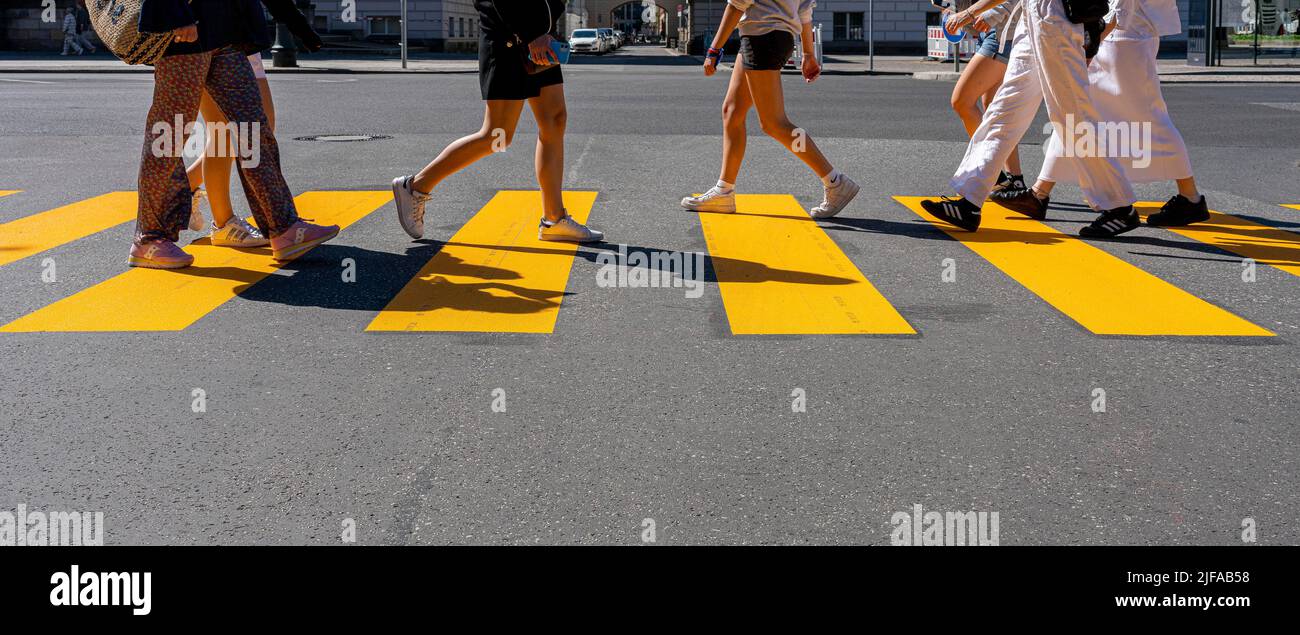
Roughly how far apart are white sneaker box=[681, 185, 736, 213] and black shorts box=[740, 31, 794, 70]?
880mm

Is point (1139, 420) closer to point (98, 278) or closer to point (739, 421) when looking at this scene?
point (739, 421)

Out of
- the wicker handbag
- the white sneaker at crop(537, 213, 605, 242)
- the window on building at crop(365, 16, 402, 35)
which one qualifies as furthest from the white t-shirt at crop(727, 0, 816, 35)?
the window on building at crop(365, 16, 402, 35)

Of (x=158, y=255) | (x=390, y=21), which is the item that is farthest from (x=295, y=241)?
(x=390, y=21)

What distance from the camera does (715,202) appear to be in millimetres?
7988

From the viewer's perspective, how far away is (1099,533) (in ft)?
9.87

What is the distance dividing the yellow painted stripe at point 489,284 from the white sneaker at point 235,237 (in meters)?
0.98

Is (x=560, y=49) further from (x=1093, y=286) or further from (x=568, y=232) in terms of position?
(x=1093, y=286)

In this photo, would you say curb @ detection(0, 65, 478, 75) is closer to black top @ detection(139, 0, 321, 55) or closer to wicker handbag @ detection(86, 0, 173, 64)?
black top @ detection(139, 0, 321, 55)

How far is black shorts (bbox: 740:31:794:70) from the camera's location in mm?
7293

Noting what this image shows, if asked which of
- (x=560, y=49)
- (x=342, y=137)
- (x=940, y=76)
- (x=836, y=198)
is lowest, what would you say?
(x=836, y=198)

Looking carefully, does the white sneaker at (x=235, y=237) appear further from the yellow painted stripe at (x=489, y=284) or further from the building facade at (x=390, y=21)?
the building facade at (x=390, y=21)

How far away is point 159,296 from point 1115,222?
489cm

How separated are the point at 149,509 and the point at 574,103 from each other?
15799mm

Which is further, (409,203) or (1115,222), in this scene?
(1115,222)
